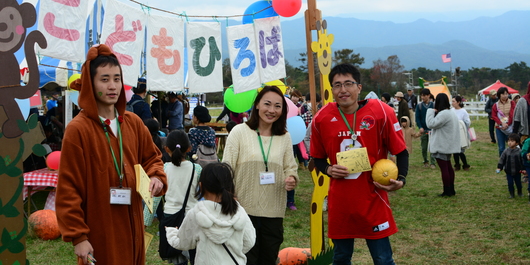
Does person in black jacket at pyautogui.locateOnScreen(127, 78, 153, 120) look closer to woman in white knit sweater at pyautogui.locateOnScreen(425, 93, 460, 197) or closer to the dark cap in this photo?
the dark cap

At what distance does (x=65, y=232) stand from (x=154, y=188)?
552 mm

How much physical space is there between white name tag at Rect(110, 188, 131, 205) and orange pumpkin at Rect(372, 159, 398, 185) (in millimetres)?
1637

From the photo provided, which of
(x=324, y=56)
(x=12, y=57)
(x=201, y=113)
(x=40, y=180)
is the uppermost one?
(x=324, y=56)

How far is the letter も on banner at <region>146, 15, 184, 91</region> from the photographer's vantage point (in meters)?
7.85

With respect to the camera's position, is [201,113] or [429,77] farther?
[429,77]

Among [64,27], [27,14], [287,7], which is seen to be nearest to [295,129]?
[287,7]

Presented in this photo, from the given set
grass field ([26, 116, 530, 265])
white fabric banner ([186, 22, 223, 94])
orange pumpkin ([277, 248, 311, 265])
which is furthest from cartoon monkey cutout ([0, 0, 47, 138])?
white fabric banner ([186, 22, 223, 94])

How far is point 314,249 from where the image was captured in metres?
4.48

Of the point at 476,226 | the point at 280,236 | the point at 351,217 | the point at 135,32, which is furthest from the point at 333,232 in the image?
the point at 135,32

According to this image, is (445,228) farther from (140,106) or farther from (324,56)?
(140,106)

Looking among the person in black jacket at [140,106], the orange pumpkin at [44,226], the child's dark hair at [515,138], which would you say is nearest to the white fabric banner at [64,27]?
the person in black jacket at [140,106]

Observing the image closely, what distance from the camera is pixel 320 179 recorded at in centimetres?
456

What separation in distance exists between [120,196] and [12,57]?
920 mm

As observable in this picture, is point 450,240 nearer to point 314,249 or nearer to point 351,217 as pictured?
point 314,249
